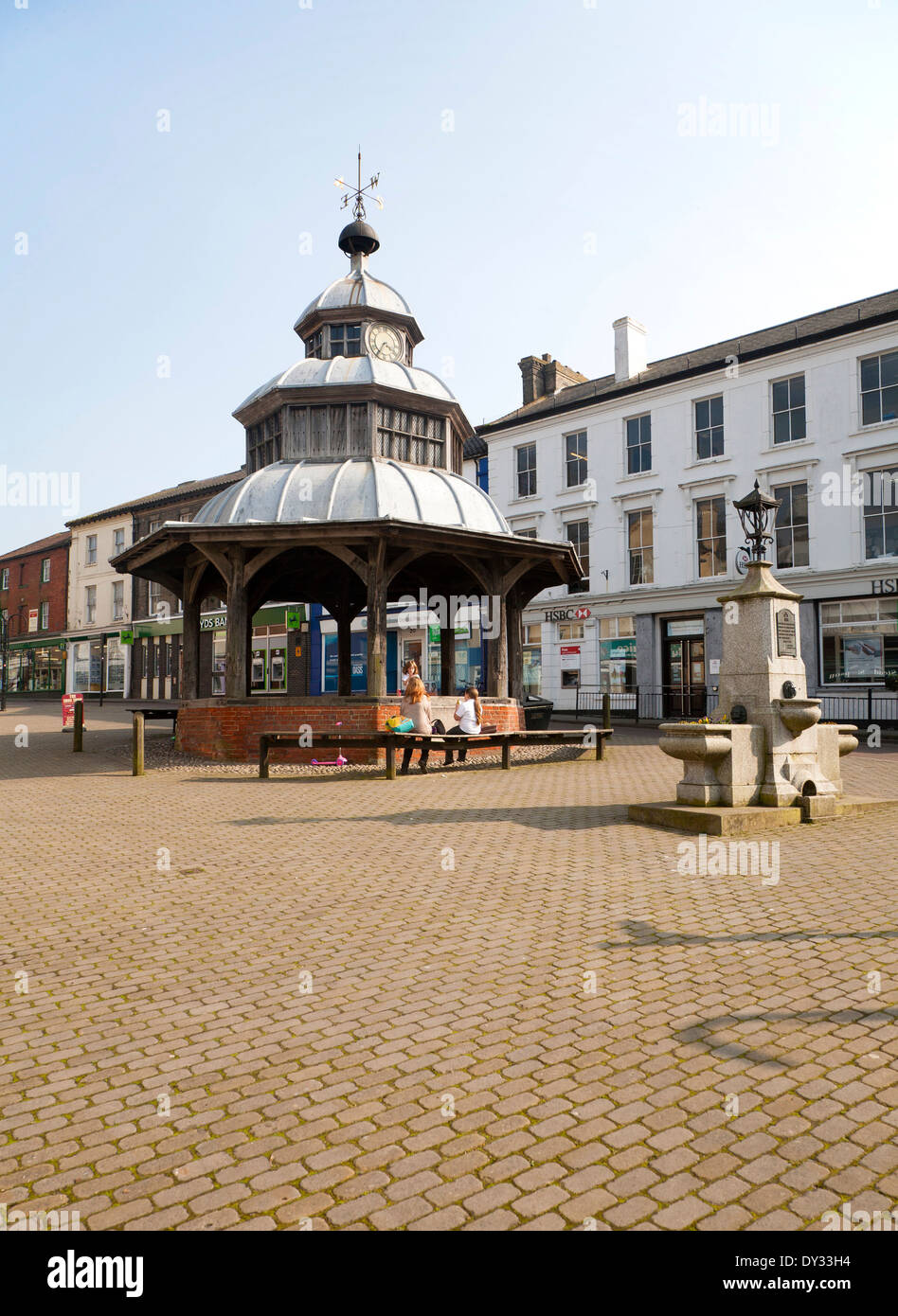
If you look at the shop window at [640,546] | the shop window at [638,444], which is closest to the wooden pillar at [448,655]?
the shop window at [640,546]

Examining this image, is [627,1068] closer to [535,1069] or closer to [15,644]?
[535,1069]

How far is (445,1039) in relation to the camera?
3.64m

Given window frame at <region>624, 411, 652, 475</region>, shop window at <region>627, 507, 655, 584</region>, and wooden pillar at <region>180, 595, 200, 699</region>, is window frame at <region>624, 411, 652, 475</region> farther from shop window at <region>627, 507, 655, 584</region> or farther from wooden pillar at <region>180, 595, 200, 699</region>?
wooden pillar at <region>180, 595, 200, 699</region>

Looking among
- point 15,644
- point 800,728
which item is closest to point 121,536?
point 15,644

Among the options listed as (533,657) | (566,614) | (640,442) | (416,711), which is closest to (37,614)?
(533,657)

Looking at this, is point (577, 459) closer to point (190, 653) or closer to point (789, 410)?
point (789, 410)

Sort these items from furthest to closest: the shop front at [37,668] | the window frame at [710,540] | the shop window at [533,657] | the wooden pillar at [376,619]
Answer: the shop front at [37,668], the shop window at [533,657], the window frame at [710,540], the wooden pillar at [376,619]

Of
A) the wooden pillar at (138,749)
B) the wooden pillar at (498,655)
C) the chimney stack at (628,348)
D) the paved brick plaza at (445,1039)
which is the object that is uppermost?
the chimney stack at (628,348)

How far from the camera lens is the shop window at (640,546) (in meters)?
30.0

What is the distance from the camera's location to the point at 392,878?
21.4 ft

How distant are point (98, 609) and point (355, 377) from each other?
114 feet

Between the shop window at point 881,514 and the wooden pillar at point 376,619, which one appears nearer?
the wooden pillar at point 376,619

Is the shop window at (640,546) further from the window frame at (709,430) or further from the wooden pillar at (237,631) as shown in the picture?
the wooden pillar at (237,631)

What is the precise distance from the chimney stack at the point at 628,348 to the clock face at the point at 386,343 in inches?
550
